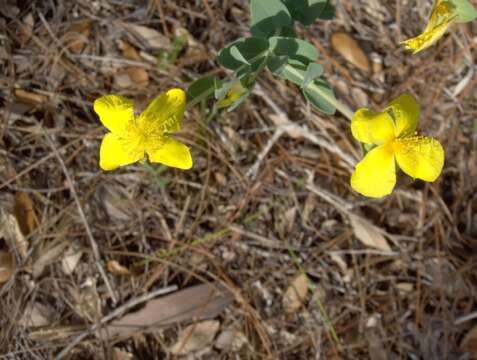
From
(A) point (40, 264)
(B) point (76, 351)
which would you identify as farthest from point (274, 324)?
(A) point (40, 264)

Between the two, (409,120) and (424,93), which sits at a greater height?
(409,120)

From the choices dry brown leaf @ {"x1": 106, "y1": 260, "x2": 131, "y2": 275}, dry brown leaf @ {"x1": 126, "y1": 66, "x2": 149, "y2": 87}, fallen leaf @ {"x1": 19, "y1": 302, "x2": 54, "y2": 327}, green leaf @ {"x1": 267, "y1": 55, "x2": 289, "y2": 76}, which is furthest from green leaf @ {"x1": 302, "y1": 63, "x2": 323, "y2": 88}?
fallen leaf @ {"x1": 19, "y1": 302, "x2": 54, "y2": 327}

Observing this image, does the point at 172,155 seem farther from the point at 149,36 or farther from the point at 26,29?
the point at 26,29

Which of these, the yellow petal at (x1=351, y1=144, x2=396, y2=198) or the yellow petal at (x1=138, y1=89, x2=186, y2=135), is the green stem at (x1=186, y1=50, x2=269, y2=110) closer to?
the yellow petal at (x1=138, y1=89, x2=186, y2=135)

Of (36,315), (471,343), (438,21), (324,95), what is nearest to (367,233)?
(471,343)

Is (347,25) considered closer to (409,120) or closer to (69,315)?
(409,120)

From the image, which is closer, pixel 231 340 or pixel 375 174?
pixel 375 174
